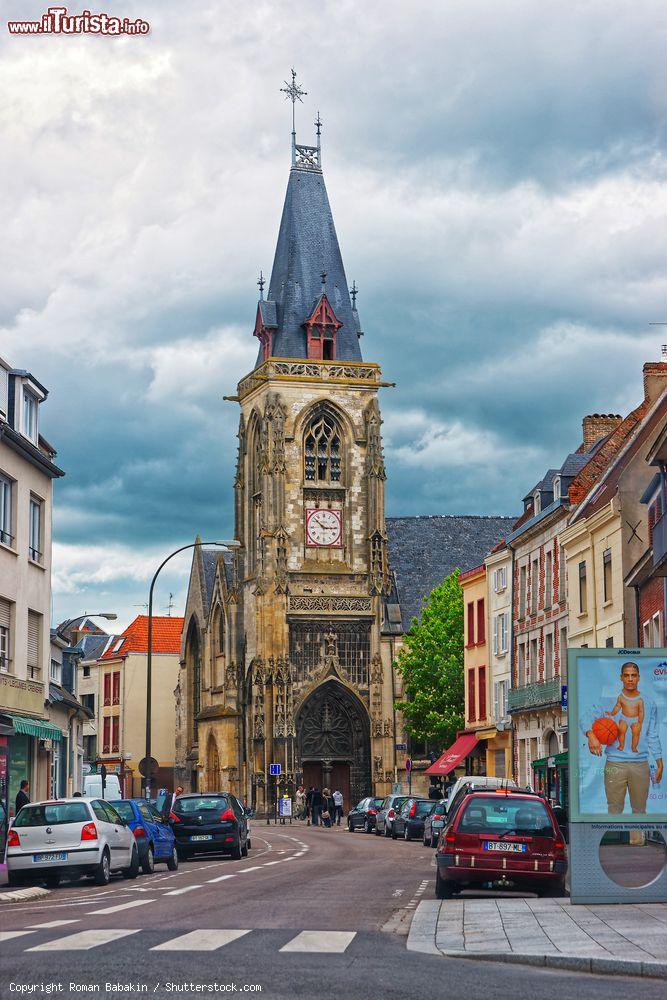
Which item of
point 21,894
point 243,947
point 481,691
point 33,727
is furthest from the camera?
point 481,691

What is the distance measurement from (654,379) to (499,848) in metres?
27.3

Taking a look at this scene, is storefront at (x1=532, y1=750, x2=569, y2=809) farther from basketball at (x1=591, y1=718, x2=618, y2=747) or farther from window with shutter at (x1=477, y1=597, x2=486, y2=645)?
basketball at (x1=591, y1=718, x2=618, y2=747)

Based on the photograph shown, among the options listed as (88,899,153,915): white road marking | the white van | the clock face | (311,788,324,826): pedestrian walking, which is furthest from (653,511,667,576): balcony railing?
the clock face

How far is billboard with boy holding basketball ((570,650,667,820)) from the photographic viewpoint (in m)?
18.5

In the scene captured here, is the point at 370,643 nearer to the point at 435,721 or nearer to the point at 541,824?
the point at 435,721

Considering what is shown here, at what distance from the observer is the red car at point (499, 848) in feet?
A: 65.1

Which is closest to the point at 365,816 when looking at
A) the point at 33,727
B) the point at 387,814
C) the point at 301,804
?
the point at 387,814

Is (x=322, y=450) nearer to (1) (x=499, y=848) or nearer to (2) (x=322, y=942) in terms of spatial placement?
(1) (x=499, y=848)

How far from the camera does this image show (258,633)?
256ft

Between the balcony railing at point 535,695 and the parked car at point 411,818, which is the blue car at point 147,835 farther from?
the balcony railing at point 535,695

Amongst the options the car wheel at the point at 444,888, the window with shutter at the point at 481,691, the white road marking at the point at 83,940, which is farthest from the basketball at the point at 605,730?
the window with shutter at the point at 481,691

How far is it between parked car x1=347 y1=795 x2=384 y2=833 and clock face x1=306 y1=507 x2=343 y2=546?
78.2 ft

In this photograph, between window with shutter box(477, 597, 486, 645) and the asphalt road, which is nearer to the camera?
the asphalt road

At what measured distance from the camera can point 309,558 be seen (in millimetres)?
80000
